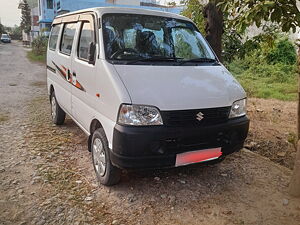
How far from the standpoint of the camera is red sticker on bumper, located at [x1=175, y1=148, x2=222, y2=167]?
279cm

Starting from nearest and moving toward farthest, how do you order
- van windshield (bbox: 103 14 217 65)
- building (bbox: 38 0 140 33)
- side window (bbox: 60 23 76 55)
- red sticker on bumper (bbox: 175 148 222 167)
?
red sticker on bumper (bbox: 175 148 222 167) < van windshield (bbox: 103 14 217 65) < side window (bbox: 60 23 76 55) < building (bbox: 38 0 140 33)

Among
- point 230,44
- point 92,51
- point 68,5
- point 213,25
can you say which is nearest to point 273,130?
point 230,44

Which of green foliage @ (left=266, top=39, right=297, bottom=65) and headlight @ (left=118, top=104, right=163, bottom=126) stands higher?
green foliage @ (left=266, top=39, right=297, bottom=65)

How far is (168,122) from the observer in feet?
8.75

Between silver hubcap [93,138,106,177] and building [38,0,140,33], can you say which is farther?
building [38,0,140,33]

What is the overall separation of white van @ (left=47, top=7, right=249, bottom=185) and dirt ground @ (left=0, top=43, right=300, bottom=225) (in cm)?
35

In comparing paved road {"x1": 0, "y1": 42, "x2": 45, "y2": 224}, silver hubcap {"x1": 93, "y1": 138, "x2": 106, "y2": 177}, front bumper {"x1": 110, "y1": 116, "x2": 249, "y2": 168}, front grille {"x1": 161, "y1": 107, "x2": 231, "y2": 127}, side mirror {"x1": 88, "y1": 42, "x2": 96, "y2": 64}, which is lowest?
paved road {"x1": 0, "y1": 42, "x2": 45, "y2": 224}

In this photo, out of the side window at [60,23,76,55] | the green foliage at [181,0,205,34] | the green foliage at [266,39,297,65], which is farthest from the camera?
the green foliage at [266,39,297,65]

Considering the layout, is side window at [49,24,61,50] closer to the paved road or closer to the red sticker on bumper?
the paved road

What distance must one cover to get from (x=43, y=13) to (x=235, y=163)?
3160cm

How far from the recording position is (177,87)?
283cm

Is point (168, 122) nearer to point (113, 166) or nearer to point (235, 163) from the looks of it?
point (113, 166)

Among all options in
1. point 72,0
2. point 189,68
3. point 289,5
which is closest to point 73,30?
point 189,68

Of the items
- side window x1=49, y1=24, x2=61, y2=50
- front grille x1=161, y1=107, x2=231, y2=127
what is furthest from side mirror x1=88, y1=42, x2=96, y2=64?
side window x1=49, y1=24, x2=61, y2=50
